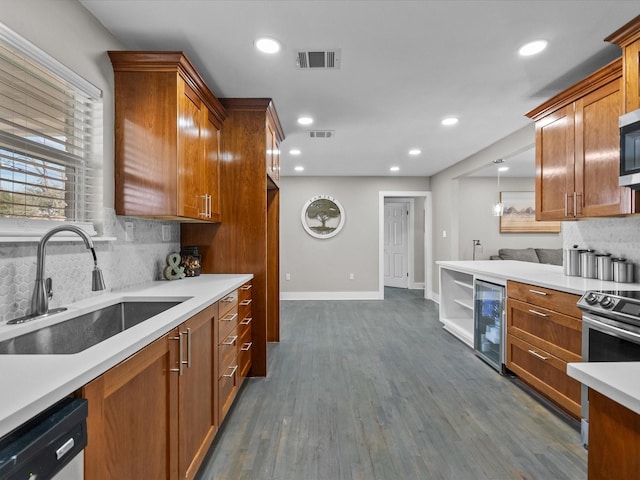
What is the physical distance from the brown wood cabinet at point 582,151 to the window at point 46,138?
317 centimetres

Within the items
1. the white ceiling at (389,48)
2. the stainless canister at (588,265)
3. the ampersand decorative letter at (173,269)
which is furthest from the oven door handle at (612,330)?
the ampersand decorative letter at (173,269)

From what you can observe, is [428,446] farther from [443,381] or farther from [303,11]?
[303,11]

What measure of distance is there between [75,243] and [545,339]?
3.07 m

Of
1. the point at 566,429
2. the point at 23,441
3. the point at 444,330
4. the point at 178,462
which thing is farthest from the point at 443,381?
the point at 23,441

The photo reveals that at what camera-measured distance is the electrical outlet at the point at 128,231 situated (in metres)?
2.20

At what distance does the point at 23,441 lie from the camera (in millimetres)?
653

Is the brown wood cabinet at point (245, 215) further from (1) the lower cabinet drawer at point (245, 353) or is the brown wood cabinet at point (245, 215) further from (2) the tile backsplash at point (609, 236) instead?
(2) the tile backsplash at point (609, 236)

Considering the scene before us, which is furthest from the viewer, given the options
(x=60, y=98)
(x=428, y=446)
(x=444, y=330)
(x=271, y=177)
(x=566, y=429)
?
(x=444, y=330)

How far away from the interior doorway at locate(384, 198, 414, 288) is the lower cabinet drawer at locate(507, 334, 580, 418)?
4.89 m

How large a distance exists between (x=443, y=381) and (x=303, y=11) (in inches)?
112

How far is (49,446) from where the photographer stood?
0.70 m

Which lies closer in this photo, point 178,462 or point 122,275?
point 178,462

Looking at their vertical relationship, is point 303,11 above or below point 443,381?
above

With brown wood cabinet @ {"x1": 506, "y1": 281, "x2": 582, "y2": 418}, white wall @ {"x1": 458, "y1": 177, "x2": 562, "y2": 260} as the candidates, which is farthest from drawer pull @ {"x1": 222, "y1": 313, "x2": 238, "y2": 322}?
white wall @ {"x1": 458, "y1": 177, "x2": 562, "y2": 260}
